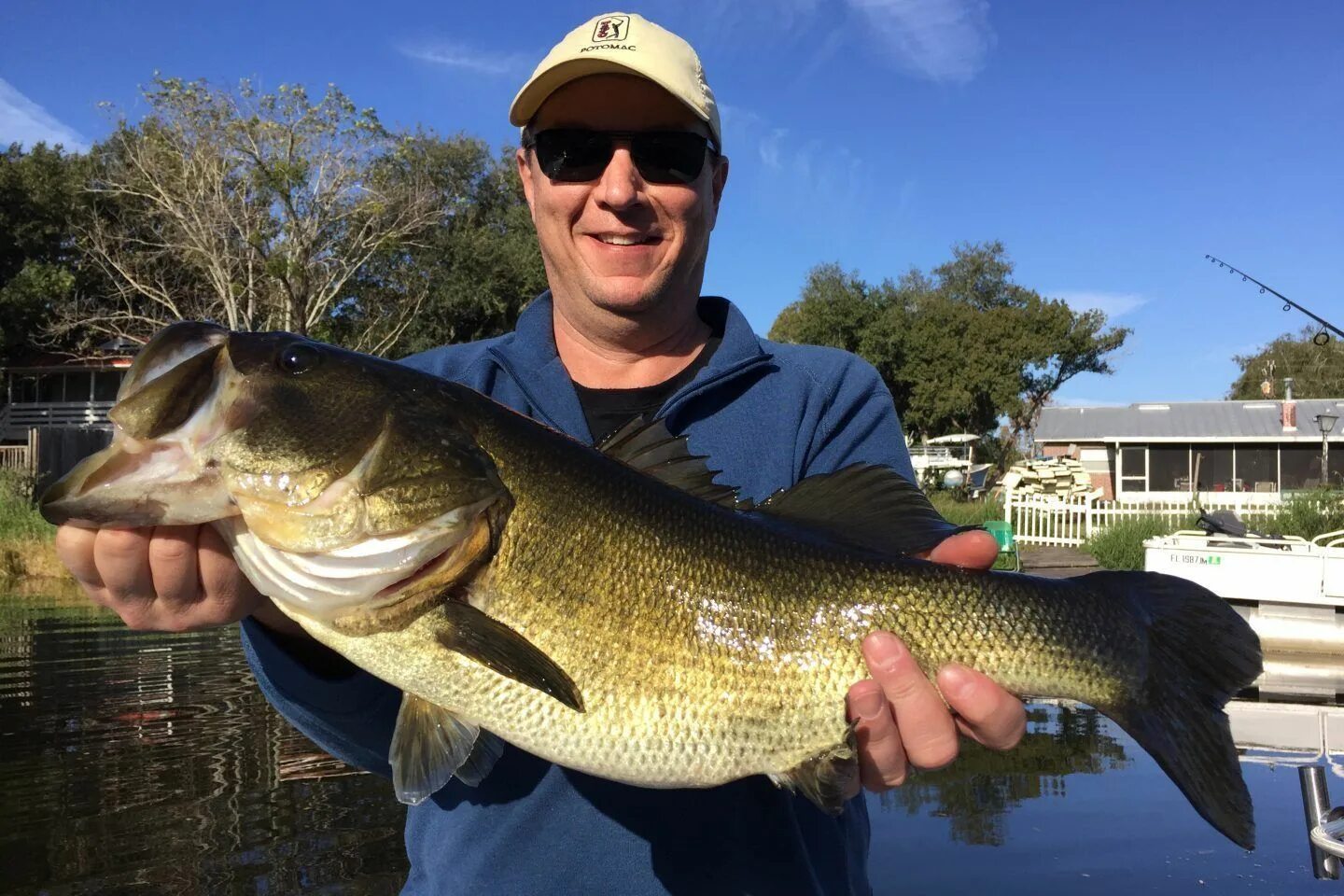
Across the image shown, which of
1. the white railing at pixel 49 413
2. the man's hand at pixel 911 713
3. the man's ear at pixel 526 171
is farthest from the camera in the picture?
the white railing at pixel 49 413

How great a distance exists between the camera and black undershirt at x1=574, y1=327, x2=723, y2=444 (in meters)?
2.96

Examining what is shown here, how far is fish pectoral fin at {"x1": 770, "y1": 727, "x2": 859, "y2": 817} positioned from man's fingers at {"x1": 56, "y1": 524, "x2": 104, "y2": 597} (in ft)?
5.06

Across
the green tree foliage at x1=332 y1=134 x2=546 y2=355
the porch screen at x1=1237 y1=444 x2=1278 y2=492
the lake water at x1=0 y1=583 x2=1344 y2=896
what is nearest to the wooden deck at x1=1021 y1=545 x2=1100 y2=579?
the lake water at x1=0 y1=583 x2=1344 y2=896

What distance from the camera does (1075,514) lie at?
22016 mm

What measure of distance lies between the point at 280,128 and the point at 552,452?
96.2 ft

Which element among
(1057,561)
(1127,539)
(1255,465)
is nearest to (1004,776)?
(1057,561)

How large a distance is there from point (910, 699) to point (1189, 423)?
42.7 m

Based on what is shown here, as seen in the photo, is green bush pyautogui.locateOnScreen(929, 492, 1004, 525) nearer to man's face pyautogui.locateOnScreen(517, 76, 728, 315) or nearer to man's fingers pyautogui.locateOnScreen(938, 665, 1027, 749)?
man's face pyautogui.locateOnScreen(517, 76, 728, 315)

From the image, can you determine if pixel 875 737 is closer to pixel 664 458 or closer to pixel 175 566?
pixel 664 458

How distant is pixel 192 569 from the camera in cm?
198

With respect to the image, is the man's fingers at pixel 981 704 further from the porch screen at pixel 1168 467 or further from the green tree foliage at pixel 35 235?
the porch screen at pixel 1168 467

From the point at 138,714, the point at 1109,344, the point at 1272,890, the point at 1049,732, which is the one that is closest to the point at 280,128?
the point at 138,714

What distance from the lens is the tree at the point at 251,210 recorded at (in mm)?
27656

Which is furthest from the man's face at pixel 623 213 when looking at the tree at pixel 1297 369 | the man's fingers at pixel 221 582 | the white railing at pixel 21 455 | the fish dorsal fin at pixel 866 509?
the tree at pixel 1297 369
